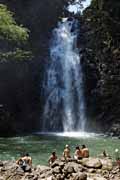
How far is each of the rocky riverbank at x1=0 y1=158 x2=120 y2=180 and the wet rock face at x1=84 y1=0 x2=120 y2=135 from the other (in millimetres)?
28398

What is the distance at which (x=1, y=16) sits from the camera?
26.3 meters

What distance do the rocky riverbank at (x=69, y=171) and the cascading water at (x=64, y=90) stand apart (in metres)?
30.7

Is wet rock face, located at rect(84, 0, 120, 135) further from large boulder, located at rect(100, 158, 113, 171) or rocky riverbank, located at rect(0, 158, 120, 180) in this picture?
rocky riverbank, located at rect(0, 158, 120, 180)

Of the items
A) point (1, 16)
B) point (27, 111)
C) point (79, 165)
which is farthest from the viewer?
point (27, 111)

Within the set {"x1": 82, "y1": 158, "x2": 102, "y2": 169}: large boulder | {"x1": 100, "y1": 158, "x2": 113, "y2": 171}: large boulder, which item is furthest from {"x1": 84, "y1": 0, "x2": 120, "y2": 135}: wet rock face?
{"x1": 82, "y1": 158, "x2": 102, "y2": 169}: large boulder

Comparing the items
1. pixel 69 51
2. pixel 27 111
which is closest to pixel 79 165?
pixel 27 111

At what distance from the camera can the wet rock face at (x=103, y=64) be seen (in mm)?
50250

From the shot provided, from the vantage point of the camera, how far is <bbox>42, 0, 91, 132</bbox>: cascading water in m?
51.7

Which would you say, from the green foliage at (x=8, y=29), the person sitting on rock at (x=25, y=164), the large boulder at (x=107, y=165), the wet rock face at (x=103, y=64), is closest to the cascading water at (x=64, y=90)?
the wet rock face at (x=103, y=64)

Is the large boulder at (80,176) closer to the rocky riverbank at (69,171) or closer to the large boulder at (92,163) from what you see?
the rocky riverbank at (69,171)

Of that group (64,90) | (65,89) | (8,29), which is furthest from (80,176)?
(65,89)

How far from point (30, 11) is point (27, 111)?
1353 centimetres

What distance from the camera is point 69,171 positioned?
57.5ft

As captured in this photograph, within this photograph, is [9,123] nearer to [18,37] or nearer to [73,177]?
[18,37]
